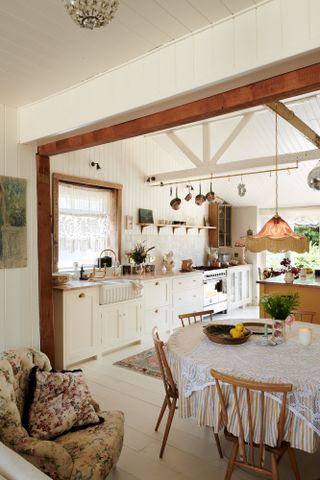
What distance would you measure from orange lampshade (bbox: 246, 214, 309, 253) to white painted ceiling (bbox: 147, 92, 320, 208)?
5.88ft

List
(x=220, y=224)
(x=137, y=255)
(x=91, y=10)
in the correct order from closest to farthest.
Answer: (x=91, y=10) < (x=137, y=255) < (x=220, y=224)

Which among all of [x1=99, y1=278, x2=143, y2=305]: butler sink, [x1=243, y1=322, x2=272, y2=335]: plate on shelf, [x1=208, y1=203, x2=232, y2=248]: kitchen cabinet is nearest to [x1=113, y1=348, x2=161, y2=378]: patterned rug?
[x1=99, y1=278, x2=143, y2=305]: butler sink

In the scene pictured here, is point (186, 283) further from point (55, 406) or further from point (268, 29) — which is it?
point (268, 29)

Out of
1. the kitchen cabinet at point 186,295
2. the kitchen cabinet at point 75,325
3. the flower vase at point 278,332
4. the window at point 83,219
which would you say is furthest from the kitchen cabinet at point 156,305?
the flower vase at point 278,332

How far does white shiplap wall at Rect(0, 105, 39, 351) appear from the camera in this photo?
3.01 m

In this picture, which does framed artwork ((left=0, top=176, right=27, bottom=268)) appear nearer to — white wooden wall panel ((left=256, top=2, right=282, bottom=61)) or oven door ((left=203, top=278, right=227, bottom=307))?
white wooden wall panel ((left=256, top=2, right=282, bottom=61))

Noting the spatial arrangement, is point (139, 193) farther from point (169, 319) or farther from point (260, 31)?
point (260, 31)

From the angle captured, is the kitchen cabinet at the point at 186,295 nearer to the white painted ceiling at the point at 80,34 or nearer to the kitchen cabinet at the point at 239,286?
the kitchen cabinet at the point at 239,286

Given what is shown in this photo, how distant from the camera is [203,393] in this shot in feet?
7.23

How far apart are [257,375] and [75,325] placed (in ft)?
8.51

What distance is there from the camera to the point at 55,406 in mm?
2217

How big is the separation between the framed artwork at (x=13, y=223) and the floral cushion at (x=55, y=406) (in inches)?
43.6

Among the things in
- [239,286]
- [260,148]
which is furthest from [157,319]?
[260,148]

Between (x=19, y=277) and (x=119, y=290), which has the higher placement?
(x=19, y=277)
